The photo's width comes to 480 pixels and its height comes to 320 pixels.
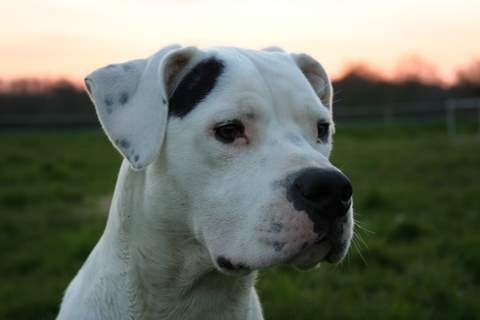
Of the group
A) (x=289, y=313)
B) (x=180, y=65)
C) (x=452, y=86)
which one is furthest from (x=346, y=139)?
(x=452, y=86)

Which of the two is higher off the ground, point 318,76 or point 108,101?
point 108,101

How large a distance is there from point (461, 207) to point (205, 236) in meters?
6.28

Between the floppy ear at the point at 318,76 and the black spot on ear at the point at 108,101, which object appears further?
the floppy ear at the point at 318,76

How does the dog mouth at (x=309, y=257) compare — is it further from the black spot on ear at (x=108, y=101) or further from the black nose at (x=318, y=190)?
the black spot on ear at (x=108, y=101)

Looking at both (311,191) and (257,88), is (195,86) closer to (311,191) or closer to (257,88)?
(257,88)

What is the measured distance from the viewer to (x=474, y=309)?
4629 millimetres

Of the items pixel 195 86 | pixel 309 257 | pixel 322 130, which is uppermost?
pixel 195 86

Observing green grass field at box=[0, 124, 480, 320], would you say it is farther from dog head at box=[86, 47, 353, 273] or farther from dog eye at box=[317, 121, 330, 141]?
dog head at box=[86, 47, 353, 273]

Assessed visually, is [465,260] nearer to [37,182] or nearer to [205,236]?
[205,236]

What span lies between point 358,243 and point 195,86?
3.47 meters

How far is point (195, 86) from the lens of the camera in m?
2.80

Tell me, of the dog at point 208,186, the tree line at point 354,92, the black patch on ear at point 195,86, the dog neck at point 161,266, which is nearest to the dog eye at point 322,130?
the dog at point 208,186

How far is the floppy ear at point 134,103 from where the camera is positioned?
262cm

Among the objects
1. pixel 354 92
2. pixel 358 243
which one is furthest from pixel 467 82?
pixel 358 243
